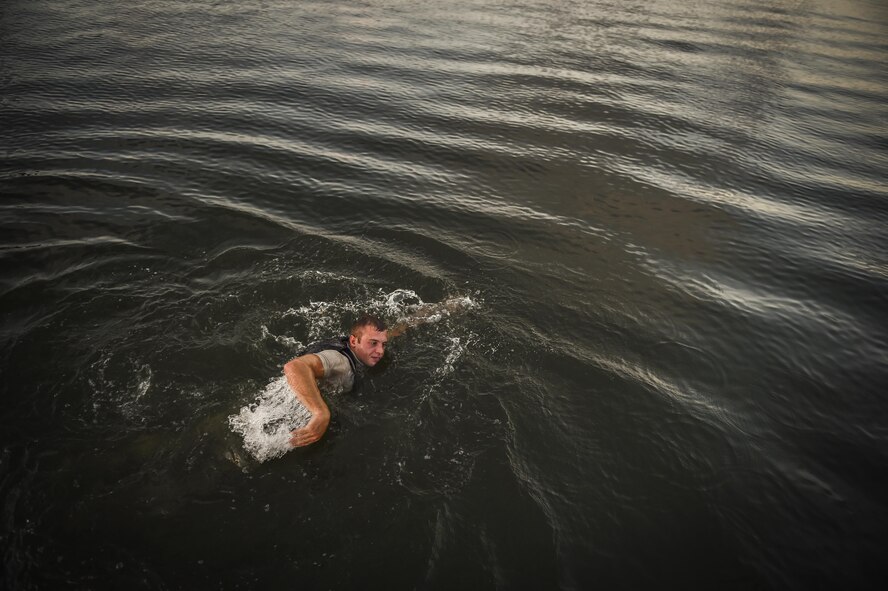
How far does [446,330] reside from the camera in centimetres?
788

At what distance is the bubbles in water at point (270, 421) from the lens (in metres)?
5.85

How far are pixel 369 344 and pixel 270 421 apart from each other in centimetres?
163

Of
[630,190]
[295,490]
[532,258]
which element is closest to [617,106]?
[630,190]

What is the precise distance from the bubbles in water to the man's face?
3.60 feet

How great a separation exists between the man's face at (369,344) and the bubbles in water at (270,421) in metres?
1.10

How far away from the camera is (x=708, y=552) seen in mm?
5375

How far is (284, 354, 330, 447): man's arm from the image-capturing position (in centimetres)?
550

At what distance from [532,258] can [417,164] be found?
518 cm

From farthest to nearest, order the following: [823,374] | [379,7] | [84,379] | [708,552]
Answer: [379,7], [823,374], [84,379], [708,552]

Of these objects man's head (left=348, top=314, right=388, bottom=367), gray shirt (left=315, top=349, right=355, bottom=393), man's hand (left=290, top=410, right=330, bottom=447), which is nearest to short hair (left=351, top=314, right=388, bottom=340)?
man's head (left=348, top=314, right=388, bottom=367)

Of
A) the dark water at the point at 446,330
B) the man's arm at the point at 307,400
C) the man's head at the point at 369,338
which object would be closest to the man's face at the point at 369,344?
the man's head at the point at 369,338

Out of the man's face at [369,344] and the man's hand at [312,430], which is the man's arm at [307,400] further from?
the man's face at [369,344]

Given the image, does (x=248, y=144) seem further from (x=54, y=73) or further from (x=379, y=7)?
(x=379, y=7)

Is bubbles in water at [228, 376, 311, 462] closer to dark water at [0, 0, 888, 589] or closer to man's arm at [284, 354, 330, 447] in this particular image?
dark water at [0, 0, 888, 589]
